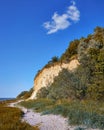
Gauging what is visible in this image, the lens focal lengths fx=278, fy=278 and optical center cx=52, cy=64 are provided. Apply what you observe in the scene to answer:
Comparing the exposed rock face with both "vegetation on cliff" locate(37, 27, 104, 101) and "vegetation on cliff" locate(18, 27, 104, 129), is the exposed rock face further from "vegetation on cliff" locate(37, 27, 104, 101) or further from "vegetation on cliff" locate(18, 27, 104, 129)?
"vegetation on cliff" locate(37, 27, 104, 101)

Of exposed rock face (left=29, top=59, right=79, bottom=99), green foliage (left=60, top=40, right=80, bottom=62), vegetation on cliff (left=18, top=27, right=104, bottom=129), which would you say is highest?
green foliage (left=60, top=40, right=80, bottom=62)

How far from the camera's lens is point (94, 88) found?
22844 millimetres

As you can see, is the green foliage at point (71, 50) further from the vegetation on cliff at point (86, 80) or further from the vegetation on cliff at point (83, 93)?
the vegetation on cliff at point (86, 80)

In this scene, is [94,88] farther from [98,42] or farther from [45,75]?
[45,75]

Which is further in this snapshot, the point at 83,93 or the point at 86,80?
the point at 83,93

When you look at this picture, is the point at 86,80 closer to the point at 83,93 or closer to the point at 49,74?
the point at 83,93

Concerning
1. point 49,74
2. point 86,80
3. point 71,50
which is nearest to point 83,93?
point 86,80

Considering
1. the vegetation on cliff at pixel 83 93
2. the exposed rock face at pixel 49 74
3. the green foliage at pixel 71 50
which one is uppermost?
the green foliage at pixel 71 50

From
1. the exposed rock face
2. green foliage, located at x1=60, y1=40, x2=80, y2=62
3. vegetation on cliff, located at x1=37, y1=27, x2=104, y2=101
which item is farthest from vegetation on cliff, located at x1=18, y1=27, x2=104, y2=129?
the exposed rock face

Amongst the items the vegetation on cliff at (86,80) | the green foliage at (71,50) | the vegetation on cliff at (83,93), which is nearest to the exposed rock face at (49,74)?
the green foliage at (71,50)

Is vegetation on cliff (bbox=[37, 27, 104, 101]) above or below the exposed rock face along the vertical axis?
below

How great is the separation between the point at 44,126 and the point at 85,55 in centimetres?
1562

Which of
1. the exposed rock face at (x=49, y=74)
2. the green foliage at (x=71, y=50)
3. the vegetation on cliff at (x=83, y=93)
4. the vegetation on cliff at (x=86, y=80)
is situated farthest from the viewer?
the green foliage at (x=71, y=50)

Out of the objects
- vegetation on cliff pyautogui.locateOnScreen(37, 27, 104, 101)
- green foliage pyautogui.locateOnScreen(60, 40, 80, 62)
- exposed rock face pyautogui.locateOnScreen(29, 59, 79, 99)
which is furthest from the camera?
green foliage pyautogui.locateOnScreen(60, 40, 80, 62)
